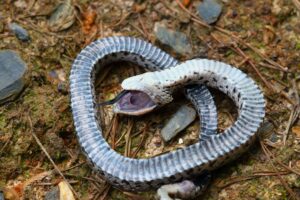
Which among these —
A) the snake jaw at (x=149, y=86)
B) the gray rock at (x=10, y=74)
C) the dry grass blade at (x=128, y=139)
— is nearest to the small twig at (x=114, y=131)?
the dry grass blade at (x=128, y=139)

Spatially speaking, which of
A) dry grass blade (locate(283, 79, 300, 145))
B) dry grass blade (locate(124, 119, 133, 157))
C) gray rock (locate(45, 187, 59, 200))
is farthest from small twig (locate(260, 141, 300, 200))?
gray rock (locate(45, 187, 59, 200))

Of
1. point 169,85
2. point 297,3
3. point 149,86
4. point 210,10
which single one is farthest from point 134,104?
point 297,3

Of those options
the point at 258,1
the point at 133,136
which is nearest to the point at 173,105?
the point at 133,136

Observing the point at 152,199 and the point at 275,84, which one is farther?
the point at 275,84

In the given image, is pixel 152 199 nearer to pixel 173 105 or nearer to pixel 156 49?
pixel 173 105

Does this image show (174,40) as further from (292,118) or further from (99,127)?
(292,118)

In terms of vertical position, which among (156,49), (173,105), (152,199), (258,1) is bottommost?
(152,199)
